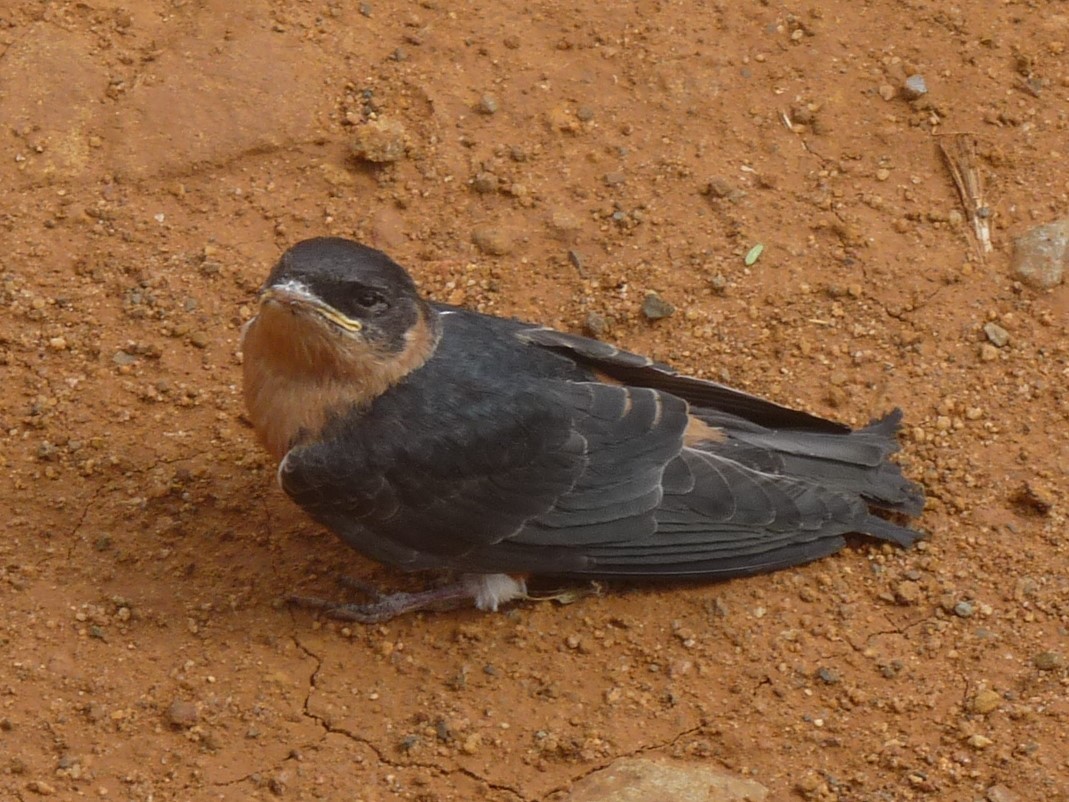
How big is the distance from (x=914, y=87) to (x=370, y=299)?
338 cm

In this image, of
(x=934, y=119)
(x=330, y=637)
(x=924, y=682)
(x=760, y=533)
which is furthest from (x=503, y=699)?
(x=934, y=119)

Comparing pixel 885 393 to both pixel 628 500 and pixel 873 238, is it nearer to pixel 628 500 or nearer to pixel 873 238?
pixel 873 238

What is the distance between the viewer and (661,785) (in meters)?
5.02

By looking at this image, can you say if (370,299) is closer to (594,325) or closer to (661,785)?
(594,325)

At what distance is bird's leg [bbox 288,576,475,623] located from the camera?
575 cm

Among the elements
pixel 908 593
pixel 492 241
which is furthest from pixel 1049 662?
pixel 492 241

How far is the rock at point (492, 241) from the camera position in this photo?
6910mm

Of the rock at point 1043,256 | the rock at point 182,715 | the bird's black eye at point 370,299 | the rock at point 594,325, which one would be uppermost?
the rock at point 1043,256

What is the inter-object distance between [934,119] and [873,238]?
2.77 feet

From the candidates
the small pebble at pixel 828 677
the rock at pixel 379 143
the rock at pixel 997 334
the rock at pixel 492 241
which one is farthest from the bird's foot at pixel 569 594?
the rock at pixel 379 143

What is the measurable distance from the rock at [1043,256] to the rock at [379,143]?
9.78ft

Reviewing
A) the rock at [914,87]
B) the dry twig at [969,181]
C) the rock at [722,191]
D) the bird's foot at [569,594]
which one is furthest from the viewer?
the rock at [914,87]

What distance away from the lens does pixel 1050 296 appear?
666 cm

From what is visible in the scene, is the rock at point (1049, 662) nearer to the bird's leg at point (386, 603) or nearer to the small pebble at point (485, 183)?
the bird's leg at point (386, 603)
